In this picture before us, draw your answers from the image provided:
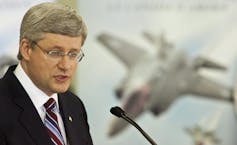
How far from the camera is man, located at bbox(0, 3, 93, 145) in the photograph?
70.9 inches

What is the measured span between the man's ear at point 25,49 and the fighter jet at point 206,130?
2212mm

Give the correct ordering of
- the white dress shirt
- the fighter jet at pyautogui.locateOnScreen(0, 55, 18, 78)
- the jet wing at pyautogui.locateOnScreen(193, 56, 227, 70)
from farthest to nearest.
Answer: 1. the jet wing at pyautogui.locateOnScreen(193, 56, 227, 70)
2. the fighter jet at pyautogui.locateOnScreen(0, 55, 18, 78)
3. the white dress shirt

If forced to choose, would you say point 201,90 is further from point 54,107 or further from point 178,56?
point 54,107

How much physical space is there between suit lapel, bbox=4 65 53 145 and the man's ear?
0.32ft

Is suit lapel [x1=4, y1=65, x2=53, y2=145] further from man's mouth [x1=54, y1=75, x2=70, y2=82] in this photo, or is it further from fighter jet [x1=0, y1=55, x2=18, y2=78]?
fighter jet [x1=0, y1=55, x2=18, y2=78]

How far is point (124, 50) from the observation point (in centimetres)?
376

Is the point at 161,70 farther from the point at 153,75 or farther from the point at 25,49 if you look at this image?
the point at 25,49

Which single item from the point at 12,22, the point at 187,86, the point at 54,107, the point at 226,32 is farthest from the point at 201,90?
the point at 54,107

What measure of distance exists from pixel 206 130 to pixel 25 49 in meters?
2.31

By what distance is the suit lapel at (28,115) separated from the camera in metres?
1.85

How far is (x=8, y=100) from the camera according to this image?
1.86 m

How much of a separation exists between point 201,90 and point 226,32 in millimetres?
459

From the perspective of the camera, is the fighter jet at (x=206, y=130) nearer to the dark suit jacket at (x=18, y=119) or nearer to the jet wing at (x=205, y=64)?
the jet wing at (x=205, y=64)

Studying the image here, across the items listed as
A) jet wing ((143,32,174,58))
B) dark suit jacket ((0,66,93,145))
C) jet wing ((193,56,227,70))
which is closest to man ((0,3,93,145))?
dark suit jacket ((0,66,93,145))
